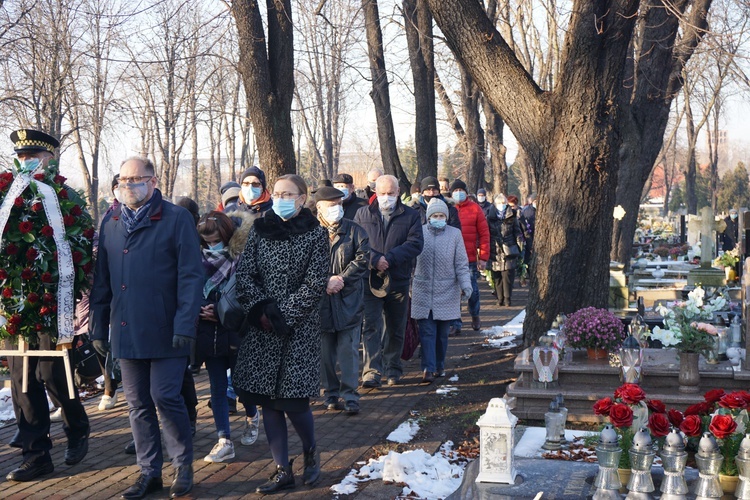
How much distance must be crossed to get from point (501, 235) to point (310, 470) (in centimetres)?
1034

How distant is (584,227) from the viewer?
906 cm

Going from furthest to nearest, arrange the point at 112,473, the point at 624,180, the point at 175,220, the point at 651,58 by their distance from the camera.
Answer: the point at 624,180 → the point at 651,58 → the point at 112,473 → the point at 175,220

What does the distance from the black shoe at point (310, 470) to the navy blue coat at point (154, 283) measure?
1095mm

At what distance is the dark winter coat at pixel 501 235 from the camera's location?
51.8 ft

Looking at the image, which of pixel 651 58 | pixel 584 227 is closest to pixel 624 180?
pixel 651 58

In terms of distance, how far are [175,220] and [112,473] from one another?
6.42ft

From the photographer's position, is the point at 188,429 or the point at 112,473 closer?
the point at 188,429

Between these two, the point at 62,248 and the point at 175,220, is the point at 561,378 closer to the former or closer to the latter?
the point at 175,220

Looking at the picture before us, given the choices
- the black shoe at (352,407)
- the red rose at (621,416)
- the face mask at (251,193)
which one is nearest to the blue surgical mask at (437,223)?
the face mask at (251,193)

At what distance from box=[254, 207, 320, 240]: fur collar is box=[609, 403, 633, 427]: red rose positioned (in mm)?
2251

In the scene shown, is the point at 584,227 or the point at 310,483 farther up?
the point at 584,227

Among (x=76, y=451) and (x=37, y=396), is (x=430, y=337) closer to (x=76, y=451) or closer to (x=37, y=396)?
(x=76, y=451)

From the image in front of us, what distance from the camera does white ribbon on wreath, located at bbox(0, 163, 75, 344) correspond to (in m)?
6.02

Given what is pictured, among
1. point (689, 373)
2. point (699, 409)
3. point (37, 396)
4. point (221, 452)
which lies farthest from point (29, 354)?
point (689, 373)
